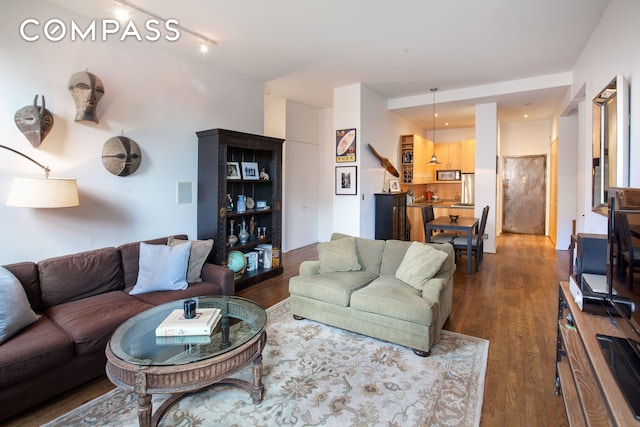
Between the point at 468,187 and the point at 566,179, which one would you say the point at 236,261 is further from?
the point at 566,179

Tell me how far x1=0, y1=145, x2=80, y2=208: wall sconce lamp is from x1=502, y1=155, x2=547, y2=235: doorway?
9321 mm

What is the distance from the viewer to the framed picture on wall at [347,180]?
5.68m

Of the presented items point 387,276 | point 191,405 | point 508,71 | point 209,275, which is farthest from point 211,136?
point 508,71

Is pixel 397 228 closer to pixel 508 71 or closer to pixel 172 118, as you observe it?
pixel 508 71

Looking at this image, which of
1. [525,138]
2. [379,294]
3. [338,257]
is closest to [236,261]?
[338,257]

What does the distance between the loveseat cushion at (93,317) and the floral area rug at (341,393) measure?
0.37 meters

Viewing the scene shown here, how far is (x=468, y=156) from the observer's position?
8156mm

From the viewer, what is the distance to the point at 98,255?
3.01 metres

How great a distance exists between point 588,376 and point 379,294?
4.68 feet

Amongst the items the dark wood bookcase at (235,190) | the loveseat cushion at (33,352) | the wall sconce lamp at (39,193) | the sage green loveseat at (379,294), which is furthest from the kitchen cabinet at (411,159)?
the loveseat cushion at (33,352)

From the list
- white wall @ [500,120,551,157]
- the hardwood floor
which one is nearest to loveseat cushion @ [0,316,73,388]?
the hardwood floor

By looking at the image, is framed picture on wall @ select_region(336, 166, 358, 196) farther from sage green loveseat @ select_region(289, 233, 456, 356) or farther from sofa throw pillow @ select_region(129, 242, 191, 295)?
sofa throw pillow @ select_region(129, 242, 191, 295)

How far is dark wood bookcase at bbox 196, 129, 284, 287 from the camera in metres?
3.96

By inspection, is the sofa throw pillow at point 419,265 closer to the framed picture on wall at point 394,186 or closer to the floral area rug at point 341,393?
the floral area rug at point 341,393
